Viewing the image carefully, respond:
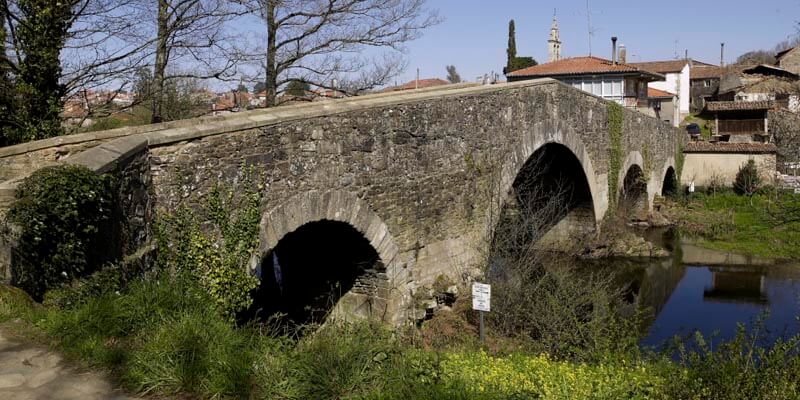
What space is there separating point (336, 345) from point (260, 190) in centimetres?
320

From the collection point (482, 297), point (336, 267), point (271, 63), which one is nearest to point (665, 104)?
point (271, 63)

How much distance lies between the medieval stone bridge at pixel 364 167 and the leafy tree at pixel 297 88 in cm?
595

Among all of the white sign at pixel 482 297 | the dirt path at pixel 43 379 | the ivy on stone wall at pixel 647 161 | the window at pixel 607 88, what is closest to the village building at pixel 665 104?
the window at pixel 607 88

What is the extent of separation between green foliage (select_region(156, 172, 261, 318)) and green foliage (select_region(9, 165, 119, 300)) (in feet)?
3.72

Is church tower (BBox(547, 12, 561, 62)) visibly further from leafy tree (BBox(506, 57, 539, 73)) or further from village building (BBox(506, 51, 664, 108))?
village building (BBox(506, 51, 664, 108))

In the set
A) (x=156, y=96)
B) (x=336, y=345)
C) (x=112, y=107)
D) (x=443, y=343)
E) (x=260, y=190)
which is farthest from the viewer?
(x=156, y=96)

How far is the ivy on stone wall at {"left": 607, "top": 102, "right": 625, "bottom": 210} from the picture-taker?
68.5ft

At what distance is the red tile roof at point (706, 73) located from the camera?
193 ft

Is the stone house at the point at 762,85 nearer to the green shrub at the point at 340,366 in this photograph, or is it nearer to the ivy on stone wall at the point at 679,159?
the ivy on stone wall at the point at 679,159

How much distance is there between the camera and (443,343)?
9570 millimetres

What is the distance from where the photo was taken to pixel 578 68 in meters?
32.6

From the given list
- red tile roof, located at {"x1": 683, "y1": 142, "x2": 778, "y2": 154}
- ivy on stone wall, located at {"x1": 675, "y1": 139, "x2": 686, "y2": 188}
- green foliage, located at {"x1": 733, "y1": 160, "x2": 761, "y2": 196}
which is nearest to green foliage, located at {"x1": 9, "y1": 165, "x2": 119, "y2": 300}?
green foliage, located at {"x1": 733, "y1": 160, "x2": 761, "y2": 196}

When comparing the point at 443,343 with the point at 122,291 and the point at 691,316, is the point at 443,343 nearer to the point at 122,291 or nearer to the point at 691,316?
the point at 122,291

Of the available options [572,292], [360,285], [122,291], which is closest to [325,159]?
[360,285]
